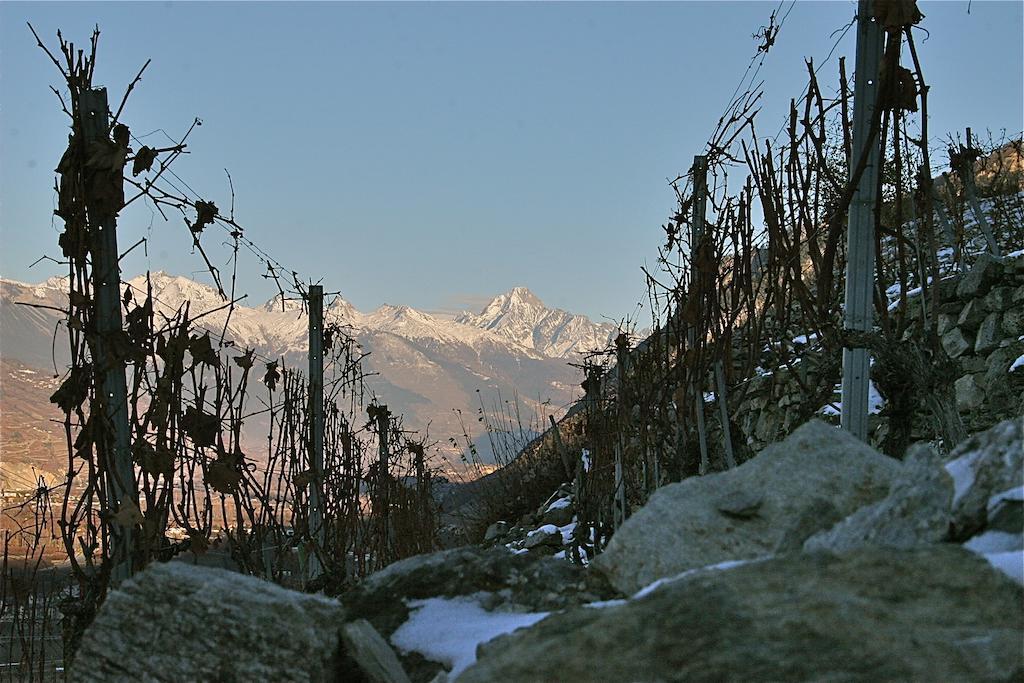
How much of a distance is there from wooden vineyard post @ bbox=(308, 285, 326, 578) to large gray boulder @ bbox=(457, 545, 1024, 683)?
14.1 feet

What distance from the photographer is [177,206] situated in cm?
378

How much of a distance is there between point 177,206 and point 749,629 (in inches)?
119

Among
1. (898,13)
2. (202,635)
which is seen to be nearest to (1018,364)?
(898,13)

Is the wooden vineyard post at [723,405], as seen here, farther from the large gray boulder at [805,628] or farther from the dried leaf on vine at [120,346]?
the dried leaf on vine at [120,346]

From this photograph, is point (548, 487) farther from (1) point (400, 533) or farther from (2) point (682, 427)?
(2) point (682, 427)

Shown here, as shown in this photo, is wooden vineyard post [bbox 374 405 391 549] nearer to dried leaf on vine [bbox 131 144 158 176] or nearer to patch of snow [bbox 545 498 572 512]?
patch of snow [bbox 545 498 572 512]

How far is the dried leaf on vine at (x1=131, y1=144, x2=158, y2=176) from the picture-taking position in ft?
11.3

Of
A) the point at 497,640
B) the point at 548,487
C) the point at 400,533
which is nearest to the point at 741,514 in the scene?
the point at 497,640

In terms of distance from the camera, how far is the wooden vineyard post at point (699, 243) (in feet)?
14.6

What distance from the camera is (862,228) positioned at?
298cm

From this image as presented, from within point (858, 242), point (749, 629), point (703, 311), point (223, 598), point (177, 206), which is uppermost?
point (177, 206)

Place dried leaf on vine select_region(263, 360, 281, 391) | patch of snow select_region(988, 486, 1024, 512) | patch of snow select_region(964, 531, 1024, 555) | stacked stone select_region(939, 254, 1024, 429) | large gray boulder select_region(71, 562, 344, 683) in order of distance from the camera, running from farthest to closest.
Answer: stacked stone select_region(939, 254, 1024, 429), dried leaf on vine select_region(263, 360, 281, 391), large gray boulder select_region(71, 562, 344, 683), patch of snow select_region(988, 486, 1024, 512), patch of snow select_region(964, 531, 1024, 555)

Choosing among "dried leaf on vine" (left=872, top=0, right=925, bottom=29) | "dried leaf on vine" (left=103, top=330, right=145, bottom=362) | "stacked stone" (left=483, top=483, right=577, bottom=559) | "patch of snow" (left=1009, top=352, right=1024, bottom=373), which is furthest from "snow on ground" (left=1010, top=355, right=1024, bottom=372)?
"dried leaf on vine" (left=103, top=330, right=145, bottom=362)

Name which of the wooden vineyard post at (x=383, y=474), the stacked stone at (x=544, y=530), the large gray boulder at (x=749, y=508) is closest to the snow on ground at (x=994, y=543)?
the large gray boulder at (x=749, y=508)
